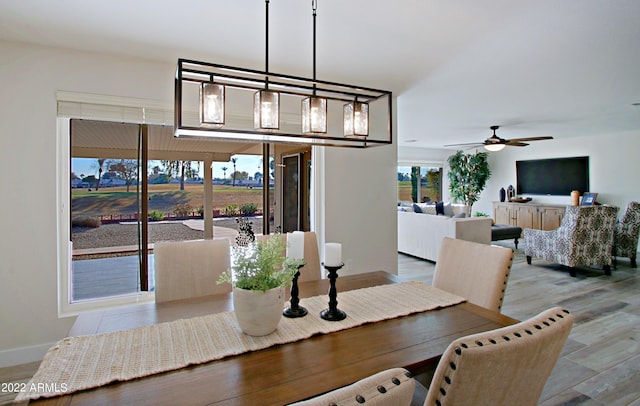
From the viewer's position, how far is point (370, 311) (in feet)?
5.12

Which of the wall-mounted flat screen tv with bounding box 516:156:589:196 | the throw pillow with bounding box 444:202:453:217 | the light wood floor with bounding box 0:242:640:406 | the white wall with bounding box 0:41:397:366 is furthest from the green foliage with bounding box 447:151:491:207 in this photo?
the white wall with bounding box 0:41:397:366

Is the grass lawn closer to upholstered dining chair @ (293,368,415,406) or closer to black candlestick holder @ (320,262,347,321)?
black candlestick holder @ (320,262,347,321)

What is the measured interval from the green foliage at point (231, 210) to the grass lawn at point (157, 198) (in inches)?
1.2

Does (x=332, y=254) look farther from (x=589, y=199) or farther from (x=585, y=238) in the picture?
(x=589, y=199)

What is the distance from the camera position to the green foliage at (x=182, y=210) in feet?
10.5

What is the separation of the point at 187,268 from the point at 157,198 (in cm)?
142

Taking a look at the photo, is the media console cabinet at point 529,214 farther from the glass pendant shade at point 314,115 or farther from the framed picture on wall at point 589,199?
the glass pendant shade at point 314,115

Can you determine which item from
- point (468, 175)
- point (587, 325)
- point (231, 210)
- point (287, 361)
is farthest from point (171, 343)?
point (468, 175)

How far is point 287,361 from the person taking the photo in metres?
1.13

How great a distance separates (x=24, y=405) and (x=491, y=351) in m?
1.21

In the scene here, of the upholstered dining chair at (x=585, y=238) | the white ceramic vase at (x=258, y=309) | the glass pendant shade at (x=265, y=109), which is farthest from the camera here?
the upholstered dining chair at (x=585, y=238)

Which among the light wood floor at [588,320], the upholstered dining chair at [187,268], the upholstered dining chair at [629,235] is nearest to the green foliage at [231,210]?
the upholstered dining chair at [187,268]

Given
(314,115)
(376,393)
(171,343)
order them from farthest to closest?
(314,115) → (171,343) → (376,393)

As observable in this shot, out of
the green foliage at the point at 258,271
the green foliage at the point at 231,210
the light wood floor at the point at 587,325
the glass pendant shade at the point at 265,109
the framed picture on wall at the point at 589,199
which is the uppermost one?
the glass pendant shade at the point at 265,109
